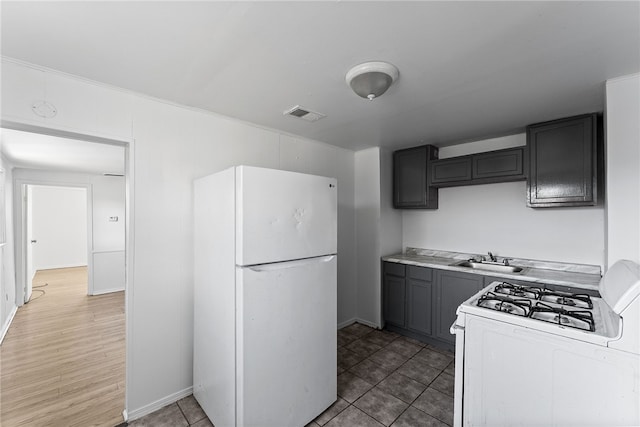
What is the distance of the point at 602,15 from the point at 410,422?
245 centimetres

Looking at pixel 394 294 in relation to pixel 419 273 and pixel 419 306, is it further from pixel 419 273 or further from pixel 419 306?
pixel 419 273

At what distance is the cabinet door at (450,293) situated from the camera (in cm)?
262

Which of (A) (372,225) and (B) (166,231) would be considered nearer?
(B) (166,231)

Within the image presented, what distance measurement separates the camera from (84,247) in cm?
766

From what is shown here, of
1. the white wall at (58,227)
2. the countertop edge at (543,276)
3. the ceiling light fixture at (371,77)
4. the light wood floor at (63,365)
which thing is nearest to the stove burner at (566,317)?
the countertop edge at (543,276)

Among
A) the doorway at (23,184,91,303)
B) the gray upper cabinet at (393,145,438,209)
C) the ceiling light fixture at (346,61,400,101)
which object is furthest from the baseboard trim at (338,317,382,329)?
the doorway at (23,184,91,303)

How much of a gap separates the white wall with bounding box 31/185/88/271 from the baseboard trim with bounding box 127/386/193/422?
7.19 metres

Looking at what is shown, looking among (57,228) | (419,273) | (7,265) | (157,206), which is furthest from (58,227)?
(419,273)

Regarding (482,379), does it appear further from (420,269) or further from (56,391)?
(56,391)

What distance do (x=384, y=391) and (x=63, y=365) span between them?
117 inches

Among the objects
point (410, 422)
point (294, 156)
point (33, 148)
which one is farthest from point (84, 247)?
point (410, 422)

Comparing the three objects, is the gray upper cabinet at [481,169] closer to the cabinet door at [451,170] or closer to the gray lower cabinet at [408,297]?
the cabinet door at [451,170]

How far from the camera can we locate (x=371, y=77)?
61.4 inches

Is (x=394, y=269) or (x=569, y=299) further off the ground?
(x=569, y=299)
